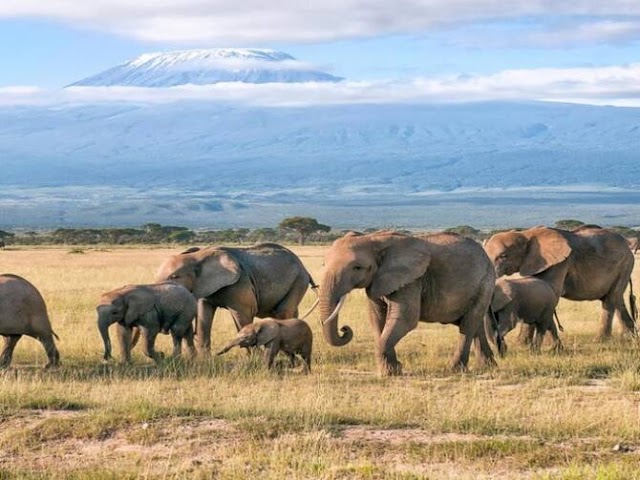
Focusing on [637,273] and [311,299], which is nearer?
[311,299]

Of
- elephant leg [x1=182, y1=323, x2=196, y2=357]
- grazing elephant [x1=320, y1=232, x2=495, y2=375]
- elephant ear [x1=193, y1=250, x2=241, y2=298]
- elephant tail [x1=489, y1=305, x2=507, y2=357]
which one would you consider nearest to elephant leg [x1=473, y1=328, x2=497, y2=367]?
grazing elephant [x1=320, y1=232, x2=495, y2=375]

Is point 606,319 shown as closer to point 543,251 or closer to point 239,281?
point 543,251

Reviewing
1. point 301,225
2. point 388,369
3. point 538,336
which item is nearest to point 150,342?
point 388,369

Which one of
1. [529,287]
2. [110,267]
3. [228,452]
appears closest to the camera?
[228,452]

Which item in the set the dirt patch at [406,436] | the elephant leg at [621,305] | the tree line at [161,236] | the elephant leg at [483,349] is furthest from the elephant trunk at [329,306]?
the tree line at [161,236]

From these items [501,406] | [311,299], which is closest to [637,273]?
[311,299]

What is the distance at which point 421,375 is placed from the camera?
54.0 feet

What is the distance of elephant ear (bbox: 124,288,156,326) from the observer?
17438 mm

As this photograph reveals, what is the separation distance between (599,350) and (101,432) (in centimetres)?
971

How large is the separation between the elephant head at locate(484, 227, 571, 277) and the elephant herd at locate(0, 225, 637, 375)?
2 cm

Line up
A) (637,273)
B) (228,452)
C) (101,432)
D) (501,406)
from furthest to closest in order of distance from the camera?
(637,273) → (501,406) → (101,432) → (228,452)

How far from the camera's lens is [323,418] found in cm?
1218

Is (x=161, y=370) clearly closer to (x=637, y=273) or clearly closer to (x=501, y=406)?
(x=501, y=406)

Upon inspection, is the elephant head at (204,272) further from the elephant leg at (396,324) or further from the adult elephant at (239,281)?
the elephant leg at (396,324)
